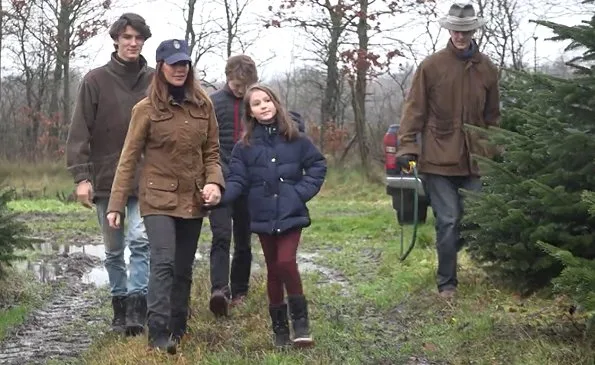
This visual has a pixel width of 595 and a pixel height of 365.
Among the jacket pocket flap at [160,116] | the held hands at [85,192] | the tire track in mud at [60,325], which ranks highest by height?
the jacket pocket flap at [160,116]

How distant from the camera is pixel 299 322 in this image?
17.2 feet

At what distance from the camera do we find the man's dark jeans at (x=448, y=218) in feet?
21.7

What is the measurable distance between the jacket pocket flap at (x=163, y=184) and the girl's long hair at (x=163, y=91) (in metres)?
0.40

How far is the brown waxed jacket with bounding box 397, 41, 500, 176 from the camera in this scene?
259 inches

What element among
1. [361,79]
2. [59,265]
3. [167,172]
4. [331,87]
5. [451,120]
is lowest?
[59,265]

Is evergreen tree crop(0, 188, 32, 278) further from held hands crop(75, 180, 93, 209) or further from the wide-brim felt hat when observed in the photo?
the wide-brim felt hat

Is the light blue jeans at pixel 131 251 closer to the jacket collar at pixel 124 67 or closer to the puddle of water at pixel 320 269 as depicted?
the jacket collar at pixel 124 67

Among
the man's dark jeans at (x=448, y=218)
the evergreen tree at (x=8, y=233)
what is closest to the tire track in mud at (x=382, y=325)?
the man's dark jeans at (x=448, y=218)

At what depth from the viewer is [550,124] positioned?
4.70 meters

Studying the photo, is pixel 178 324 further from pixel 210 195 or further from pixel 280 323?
pixel 210 195

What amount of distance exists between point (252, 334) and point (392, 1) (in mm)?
22838

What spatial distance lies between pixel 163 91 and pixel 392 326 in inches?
82.2

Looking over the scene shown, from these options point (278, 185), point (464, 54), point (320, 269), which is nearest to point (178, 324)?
point (278, 185)

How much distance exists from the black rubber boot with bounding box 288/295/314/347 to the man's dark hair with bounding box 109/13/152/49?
6.37 ft
